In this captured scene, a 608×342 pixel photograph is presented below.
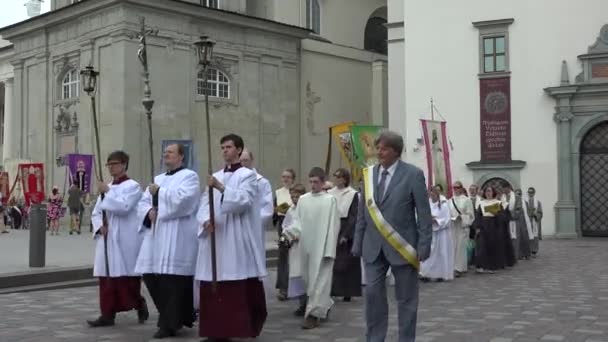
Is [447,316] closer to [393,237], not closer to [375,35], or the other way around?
[393,237]

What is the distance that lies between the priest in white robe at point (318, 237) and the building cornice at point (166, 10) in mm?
22589

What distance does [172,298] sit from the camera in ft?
27.1

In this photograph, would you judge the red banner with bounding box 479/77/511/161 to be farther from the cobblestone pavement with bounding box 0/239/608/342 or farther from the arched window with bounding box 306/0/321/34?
the cobblestone pavement with bounding box 0/239/608/342

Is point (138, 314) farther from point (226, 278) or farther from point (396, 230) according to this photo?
point (396, 230)

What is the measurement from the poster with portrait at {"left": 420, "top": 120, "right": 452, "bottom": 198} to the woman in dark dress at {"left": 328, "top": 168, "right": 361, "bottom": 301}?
577 cm

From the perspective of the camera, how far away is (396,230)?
684 cm

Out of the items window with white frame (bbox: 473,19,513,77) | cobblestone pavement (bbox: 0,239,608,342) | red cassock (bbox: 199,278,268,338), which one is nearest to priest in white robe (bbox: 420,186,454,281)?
cobblestone pavement (bbox: 0,239,608,342)

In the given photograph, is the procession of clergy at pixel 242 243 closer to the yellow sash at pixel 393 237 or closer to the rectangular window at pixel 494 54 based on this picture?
the yellow sash at pixel 393 237

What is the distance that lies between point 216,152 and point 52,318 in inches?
919

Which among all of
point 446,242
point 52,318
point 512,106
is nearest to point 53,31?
point 512,106

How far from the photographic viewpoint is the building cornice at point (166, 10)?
3144 centimetres

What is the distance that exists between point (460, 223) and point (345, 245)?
6514mm

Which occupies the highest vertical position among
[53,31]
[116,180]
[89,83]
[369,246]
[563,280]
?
[53,31]

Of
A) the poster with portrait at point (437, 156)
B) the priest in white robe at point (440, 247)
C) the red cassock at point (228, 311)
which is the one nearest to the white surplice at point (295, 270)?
the red cassock at point (228, 311)
